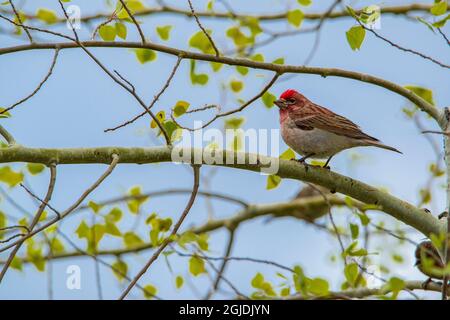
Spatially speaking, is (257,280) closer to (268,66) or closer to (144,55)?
(268,66)

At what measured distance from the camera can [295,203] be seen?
13562mm

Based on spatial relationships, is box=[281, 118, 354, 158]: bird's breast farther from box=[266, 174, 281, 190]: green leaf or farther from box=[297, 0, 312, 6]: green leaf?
box=[297, 0, 312, 6]: green leaf

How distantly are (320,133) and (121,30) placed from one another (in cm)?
292

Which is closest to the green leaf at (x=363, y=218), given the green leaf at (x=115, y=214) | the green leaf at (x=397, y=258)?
the green leaf at (x=115, y=214)

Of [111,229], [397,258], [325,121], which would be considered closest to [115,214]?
[111,229]

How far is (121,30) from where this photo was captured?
24.0ft

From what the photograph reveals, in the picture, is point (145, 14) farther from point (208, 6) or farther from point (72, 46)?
point (72, 46)

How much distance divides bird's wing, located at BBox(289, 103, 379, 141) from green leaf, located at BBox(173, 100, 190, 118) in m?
2.56

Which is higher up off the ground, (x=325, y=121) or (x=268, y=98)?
(x=325, y=121)

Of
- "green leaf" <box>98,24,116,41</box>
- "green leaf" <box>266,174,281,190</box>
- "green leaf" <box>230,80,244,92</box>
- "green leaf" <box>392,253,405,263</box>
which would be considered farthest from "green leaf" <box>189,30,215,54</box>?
"green leaf" <box>392,253,405,263</box>

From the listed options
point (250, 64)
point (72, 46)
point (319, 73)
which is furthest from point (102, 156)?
point (319, 73)

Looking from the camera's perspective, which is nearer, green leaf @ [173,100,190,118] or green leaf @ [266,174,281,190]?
green leaf @ [173,100,190,118]

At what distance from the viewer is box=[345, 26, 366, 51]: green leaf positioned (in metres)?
6.99
